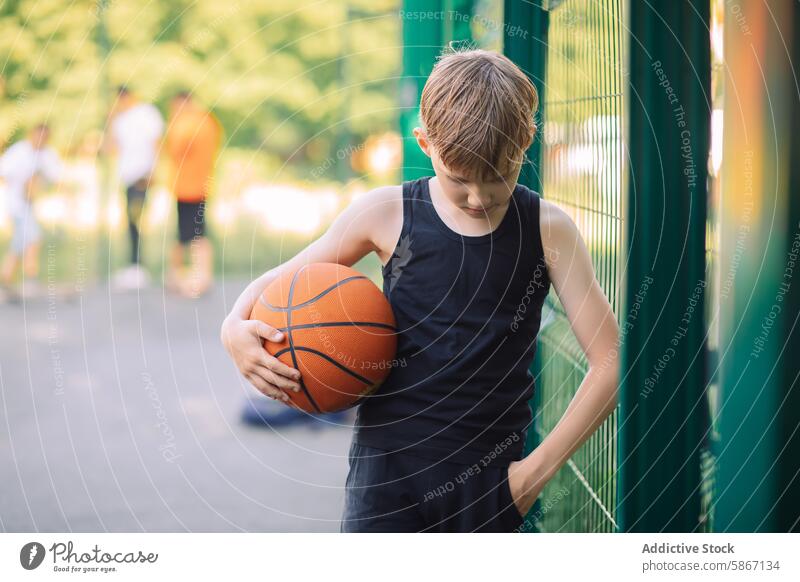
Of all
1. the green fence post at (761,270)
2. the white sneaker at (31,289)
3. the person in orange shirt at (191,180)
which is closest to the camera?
the green fence post at (761,270)

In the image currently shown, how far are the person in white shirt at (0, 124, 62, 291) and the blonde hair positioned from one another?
7824 mm

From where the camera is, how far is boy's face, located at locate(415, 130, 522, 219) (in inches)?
87.2

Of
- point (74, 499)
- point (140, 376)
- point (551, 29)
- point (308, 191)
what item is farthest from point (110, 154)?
point (551, 29)

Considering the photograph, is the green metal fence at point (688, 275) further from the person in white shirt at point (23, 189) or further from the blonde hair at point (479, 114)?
the person in white shirt at point (23, 189)

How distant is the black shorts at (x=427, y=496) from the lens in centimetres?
235

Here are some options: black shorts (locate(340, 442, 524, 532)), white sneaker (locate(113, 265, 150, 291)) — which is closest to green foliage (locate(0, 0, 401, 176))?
white sneaker (locate(113, 265, 150, 291))

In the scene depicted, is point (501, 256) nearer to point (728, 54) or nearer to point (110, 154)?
point (728, 54)

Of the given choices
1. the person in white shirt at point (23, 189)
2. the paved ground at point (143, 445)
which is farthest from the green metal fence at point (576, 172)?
the person in white shirt at point (23, 189)

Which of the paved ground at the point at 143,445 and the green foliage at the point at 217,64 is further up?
the green foliage at the point at 217,64

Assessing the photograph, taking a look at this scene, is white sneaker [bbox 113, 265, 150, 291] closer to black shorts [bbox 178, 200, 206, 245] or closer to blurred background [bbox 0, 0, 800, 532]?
blurred background [bbox 0, 0, 800, 532]

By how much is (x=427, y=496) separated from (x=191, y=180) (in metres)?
7.13

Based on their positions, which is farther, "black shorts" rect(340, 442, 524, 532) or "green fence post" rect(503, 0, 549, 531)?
"green fence post" rect(503, 0, 549, 531)

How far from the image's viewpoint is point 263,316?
7.93ft
